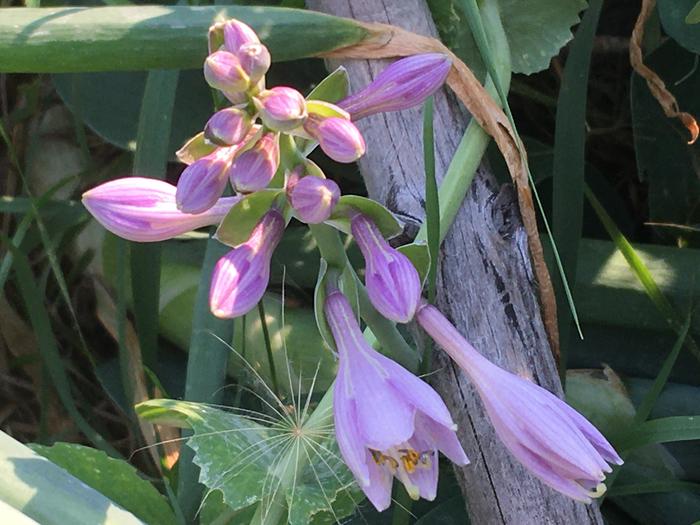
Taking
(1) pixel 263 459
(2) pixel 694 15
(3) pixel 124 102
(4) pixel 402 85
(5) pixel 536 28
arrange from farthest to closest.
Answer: (3) pixel 124 102 → (5) pixel 536 28 → (2) pixel 694 15 → (1) pixel 263 459 → (4) pixel 402 85

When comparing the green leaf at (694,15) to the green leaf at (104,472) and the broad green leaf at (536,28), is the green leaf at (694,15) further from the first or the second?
the green leaf at (104,472)

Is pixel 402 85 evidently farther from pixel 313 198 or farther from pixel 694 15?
pixel 694 15

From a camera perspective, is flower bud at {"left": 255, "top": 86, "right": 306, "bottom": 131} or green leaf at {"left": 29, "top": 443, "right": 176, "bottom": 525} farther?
green leaf at {"left": 29, "top": 443, "right": 176, "bottom": 525}

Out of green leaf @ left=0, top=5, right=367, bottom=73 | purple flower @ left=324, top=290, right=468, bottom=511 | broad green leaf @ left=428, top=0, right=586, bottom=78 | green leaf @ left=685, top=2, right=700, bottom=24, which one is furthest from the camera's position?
broad green leaf @ left=428, top=0, right=586, bottom=78

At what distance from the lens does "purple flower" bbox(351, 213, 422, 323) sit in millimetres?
546

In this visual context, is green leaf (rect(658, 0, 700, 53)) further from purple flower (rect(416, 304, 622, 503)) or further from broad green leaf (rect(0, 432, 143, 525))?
broad green leaf (rect(0, 432, 143, 525))

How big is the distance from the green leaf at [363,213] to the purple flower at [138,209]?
0.31 feet

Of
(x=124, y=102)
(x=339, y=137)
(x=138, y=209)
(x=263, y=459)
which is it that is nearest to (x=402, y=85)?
(x=339, y=137)

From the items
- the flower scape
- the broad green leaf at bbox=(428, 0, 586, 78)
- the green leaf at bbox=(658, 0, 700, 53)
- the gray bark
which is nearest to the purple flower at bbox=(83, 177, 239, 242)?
the flower scape

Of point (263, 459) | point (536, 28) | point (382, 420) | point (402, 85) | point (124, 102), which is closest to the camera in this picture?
point (382, 420)

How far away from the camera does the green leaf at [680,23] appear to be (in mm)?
962

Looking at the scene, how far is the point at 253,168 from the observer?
21.0 inches

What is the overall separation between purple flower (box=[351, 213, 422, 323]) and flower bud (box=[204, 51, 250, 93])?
0.40 feet

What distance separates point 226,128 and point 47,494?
0.96 feet
